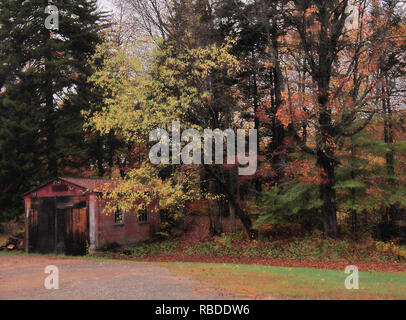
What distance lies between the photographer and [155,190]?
54.9 feet

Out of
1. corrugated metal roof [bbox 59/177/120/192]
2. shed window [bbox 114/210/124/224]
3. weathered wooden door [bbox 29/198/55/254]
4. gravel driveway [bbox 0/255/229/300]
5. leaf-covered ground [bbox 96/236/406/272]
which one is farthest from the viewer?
shed window [bbox 114/210/124/224]

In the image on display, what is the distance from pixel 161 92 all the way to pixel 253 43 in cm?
800

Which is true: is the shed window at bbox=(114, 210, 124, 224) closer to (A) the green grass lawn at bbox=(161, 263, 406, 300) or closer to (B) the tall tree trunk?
(A) the green grass lawn at bbox=(161, 263, 406, 300)

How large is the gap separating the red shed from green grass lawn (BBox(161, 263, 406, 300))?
8.28 metres

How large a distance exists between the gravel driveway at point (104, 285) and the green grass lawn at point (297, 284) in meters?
0.79

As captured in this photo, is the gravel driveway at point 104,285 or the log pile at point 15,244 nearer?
the gravel driveway at point 104,285

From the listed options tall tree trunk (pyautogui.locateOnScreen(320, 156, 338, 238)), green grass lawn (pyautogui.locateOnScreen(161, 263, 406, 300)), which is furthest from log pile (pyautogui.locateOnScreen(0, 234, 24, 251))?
tall tree trunk (pyautogui.locateOnScreen(320, 156, 338, 238))

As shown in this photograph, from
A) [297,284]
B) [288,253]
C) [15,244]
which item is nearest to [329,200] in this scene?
[288,253]

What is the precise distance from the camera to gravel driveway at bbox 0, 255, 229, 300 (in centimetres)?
859

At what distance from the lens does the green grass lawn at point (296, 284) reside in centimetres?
866

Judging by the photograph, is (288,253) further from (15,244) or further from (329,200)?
(15,244)

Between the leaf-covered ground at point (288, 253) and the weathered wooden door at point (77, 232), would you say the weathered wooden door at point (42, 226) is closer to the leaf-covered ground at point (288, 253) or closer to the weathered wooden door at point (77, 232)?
the weathered wooden door at point (77, 232)

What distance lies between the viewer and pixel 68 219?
2017 cm

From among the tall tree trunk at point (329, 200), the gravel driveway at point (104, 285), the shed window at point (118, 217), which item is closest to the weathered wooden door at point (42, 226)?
the shed window at point (118, 217)
